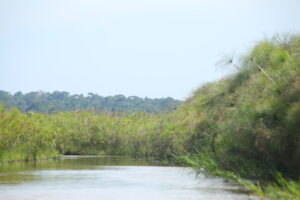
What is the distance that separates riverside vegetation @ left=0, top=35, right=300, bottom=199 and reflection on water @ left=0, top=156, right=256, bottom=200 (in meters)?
0.86

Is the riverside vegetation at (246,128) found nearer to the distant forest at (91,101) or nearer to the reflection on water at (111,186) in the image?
the reflection on water at (111,186)

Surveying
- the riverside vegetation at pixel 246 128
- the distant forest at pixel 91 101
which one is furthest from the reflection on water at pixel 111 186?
the distant forest at pixel 91 101

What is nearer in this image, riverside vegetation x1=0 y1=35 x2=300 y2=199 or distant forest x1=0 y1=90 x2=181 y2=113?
riverside vegetation x1=0 y1=35 x2=300 y2=199

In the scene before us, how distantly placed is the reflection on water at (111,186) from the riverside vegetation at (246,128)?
864mm

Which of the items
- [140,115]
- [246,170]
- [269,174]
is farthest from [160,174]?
[140,115]

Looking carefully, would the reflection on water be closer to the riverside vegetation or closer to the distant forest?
the riverside vegetation

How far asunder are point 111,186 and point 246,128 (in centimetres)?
668

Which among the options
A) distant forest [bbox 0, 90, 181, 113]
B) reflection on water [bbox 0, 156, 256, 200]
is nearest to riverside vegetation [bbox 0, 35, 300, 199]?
reflection on water [bbox 0, 156, 256, 200]

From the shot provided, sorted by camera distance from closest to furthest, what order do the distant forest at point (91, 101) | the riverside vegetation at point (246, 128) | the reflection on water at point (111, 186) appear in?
the riverside vegetation at point (246, 128) → the reflection on water at point (111, 186) → the distant forest at point (91, 101)

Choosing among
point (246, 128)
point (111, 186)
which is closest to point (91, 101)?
point (111, 186)

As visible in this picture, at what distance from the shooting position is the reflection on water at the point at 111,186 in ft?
66.0

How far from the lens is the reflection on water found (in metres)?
20.1

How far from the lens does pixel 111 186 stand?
23.7 meters

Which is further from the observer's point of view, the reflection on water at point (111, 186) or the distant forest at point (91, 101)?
the distant forest at point (91, 101)
